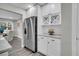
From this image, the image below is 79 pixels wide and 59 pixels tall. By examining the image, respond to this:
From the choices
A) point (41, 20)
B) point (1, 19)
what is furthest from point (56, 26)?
point (1, 19)

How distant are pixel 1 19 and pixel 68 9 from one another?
4.40 ft

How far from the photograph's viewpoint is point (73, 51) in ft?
3.55

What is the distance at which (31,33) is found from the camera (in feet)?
8.42

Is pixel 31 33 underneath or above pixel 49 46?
above

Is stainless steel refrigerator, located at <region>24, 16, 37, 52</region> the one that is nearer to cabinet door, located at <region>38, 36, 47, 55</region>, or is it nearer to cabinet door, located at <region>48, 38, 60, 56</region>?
cabinet door, located at <region>38, 36, 47, 55</region>

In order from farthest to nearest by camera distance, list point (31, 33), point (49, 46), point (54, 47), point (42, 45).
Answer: point (31, 33)
point (42, 45)
point (49, 46)
point (54, 47)

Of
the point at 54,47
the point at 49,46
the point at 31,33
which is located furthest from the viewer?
the point at 31,33

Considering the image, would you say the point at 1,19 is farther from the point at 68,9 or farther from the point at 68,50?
the point at 68,50

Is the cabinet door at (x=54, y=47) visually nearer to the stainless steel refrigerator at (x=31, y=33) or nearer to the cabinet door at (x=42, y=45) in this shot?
the cabinet door at (x=42, y=45)

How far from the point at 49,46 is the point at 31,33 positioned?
0.93 m

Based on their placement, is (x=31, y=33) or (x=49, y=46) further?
(x=31, y=33)

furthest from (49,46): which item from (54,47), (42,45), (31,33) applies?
(31,33)

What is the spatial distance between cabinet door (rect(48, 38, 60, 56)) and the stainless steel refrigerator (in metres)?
0.72

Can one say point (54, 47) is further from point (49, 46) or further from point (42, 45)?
point (42, 45)
